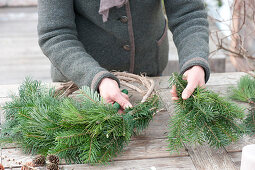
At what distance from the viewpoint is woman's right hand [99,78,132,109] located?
0.95m

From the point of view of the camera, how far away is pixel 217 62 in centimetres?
231

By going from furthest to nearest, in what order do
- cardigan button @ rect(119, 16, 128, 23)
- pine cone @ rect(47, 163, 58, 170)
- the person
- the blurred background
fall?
the blurred background < cardigan button @ rect(119, 16, 128, 23) < the person < pine cone @ rect(47, 163, 58, 170)

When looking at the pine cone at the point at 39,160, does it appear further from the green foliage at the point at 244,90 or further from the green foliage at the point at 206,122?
the green foliage at the point at 244,90

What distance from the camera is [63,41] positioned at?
3.79ft

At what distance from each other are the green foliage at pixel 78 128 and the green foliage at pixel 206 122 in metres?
0.10

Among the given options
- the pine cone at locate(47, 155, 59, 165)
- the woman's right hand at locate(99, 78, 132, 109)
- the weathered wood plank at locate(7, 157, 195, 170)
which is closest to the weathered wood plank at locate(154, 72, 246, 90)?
the woman's right hand at locate(99, 78, 132, 109)

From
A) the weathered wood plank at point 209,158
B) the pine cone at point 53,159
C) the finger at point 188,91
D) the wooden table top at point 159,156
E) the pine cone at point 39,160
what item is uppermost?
the finger at point 188,91

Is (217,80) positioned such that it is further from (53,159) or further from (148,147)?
(53,159)

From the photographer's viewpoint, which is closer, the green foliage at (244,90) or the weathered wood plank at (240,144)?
the weathered wood plank at (240,144)

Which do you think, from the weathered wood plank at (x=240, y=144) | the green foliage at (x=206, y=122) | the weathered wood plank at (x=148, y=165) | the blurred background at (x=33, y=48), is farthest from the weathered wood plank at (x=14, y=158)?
the blurred background at (x=33, y=48)

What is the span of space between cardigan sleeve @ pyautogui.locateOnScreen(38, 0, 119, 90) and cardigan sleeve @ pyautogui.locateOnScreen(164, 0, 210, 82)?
321mm

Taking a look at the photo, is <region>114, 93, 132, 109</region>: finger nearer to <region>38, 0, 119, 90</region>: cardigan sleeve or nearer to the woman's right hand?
the woman's right hand

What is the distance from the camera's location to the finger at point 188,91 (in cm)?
90

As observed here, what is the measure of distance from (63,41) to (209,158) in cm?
62
